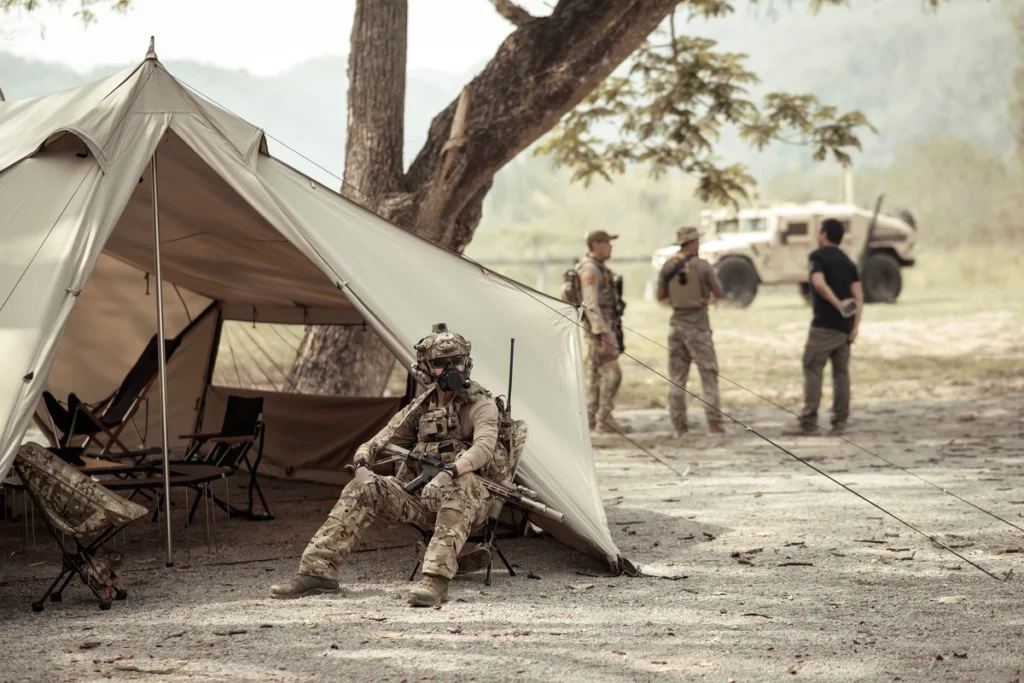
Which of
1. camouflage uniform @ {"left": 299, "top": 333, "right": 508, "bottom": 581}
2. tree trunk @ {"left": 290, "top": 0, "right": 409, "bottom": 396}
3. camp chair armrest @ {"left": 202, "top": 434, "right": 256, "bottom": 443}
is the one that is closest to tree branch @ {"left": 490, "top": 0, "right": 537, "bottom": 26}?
tree trunk @ {"left": 290, "top": 0, "right": 409, "bottom": 396}

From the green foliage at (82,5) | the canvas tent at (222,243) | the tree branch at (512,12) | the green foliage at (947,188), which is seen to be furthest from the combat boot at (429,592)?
the green foliage at (947,188)

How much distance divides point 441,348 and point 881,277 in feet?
68.1

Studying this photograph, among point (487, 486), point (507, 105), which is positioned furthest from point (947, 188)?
point (487, 486)

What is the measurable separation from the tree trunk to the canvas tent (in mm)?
3579

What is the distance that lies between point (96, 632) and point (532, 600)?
1.91 metres

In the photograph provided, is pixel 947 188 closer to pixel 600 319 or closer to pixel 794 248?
pixel 794 248

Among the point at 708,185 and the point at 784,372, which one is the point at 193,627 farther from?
the point at 784,372

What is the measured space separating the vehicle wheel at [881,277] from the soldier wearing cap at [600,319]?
1496 cm

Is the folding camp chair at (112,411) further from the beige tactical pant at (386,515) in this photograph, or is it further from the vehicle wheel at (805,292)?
the vehicle wheel at (805,292)

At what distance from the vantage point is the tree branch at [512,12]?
35.8ft

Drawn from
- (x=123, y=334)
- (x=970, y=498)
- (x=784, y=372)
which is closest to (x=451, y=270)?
(x=970, y=498)

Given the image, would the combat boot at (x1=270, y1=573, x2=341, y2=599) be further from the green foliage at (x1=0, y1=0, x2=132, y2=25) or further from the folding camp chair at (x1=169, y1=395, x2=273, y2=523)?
the green foliage at (x1=0, y1=0, x2=132, y2=25)

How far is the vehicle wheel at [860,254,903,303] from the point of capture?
2449cm

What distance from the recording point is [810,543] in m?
6.63
